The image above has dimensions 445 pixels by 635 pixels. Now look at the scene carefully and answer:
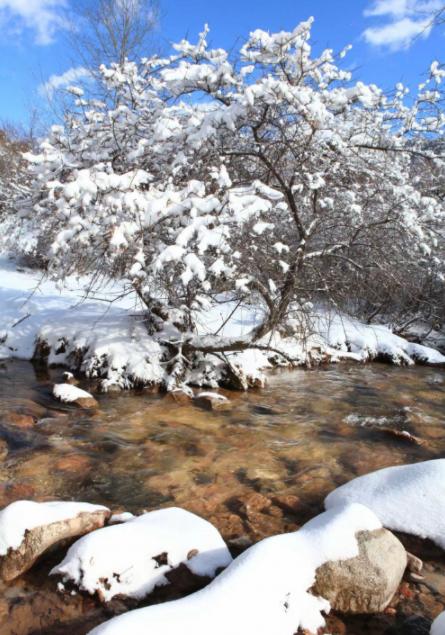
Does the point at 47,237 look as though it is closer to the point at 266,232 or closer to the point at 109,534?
the point at 266,232

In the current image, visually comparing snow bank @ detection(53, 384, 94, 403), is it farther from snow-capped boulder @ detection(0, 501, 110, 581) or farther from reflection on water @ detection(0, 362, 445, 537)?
snow-capped boulder @ detection(0, 501, 110, 581)

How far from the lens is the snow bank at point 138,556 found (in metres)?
2.71

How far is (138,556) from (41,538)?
71 centimetres

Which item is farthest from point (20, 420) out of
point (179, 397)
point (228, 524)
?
point (228, 524)

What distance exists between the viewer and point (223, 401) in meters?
6.83

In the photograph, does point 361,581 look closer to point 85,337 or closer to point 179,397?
point 179,397

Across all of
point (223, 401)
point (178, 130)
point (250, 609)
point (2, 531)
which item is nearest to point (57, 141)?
point (178, 130)

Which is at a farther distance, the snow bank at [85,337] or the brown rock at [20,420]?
the snow bank at [85,337]

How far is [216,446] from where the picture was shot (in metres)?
5.28

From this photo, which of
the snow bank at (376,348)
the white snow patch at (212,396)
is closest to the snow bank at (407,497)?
the white snow patch at (212,396)

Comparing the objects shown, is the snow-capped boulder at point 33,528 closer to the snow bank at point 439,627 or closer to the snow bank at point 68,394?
the snow bank at point 439,627

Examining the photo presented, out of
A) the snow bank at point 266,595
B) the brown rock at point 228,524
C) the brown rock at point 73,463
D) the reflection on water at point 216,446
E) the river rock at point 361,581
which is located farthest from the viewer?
the brown rock at point 73,463

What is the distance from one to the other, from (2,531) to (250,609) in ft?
5.70

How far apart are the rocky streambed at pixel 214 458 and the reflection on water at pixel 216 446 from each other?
0.05 feet
